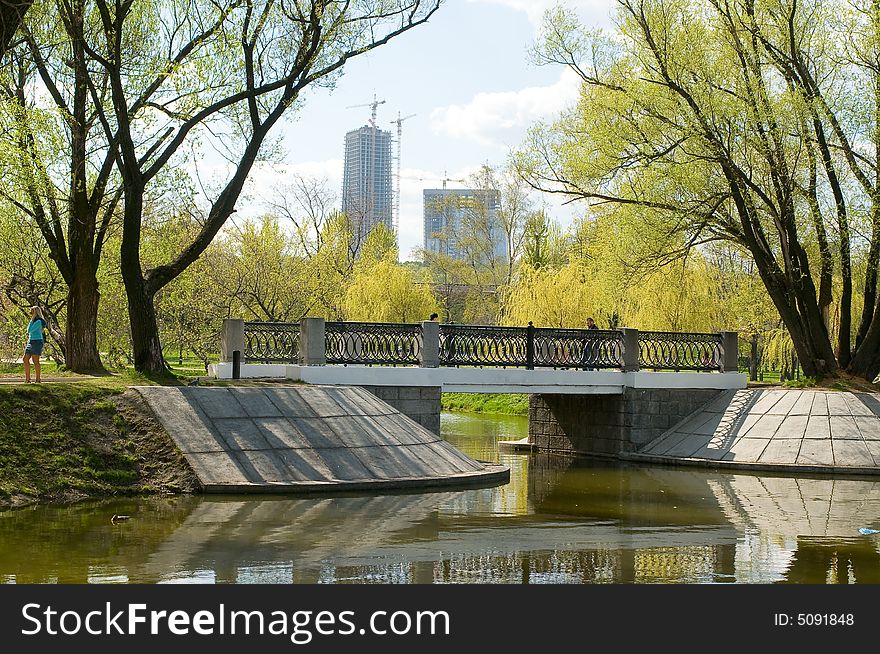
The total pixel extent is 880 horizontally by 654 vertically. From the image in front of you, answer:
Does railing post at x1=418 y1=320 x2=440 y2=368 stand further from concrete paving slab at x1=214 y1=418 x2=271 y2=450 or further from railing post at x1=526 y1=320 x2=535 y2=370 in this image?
concrete paving slab at x1=214 y1=418 x2=271 y2=450

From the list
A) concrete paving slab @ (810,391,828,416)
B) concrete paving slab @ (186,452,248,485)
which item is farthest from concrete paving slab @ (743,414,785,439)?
concrete paving slab @ (186,452,248,485)

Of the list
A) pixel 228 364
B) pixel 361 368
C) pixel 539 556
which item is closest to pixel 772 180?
Result: pixel 361 368

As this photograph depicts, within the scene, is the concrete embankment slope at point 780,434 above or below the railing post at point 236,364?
below

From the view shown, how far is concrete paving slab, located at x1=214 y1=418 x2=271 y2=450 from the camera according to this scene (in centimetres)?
1802

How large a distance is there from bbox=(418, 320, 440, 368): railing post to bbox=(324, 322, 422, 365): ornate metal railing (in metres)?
0.11

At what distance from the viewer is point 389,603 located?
8516 mm

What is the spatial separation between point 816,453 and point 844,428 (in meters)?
1.23

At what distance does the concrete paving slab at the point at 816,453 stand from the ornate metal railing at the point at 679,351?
4652 millimetres

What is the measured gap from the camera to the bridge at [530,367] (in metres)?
22.8

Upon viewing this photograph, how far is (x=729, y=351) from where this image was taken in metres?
28.2

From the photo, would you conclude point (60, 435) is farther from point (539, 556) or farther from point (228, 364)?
point (539, 556)

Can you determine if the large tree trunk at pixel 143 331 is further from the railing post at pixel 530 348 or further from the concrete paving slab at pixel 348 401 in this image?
the railing post at pixel 530 348

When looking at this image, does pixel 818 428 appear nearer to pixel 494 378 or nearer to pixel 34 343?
pixel 494 378

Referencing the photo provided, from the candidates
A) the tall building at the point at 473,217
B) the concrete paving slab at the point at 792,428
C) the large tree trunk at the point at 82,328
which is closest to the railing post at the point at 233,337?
the large tree trunk at the point at 82,328
